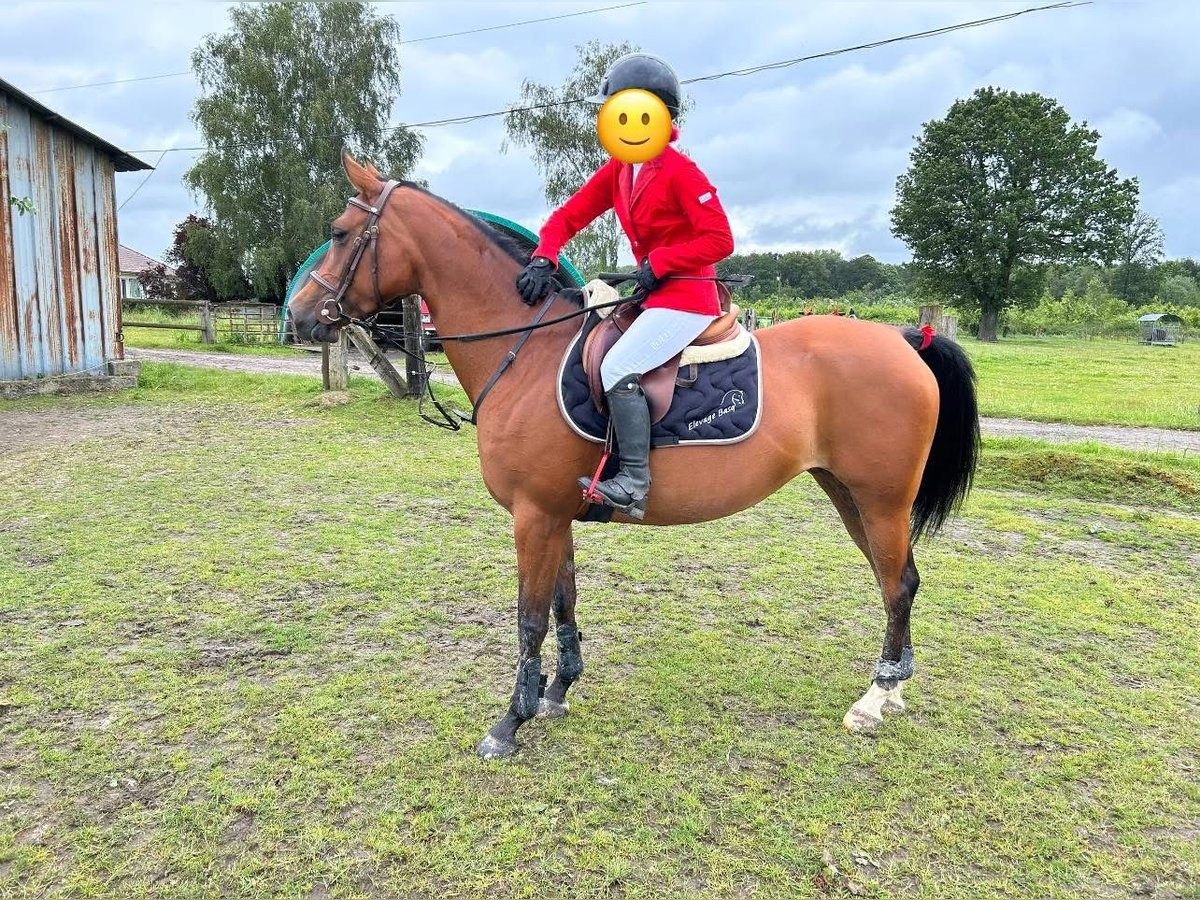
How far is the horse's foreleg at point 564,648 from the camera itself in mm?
3408

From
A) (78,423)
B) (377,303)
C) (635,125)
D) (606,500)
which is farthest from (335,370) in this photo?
(635,125)

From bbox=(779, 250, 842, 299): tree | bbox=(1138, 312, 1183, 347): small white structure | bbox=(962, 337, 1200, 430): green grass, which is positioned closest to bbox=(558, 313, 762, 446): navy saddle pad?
bbox=(962, 337, 1200, 430): green grass

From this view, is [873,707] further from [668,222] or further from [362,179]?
[362,179]

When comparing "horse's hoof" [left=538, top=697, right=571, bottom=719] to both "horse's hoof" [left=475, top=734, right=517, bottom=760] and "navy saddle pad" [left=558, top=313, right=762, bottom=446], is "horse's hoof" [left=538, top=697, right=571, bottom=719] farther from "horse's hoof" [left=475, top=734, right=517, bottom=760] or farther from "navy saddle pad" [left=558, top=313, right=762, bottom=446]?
"navy saddle pad" [left=558, top=313, right=762, bottom=446]

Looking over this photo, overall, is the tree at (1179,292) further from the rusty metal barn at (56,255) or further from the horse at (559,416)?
the horse at (559,416)

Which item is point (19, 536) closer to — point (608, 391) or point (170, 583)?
point (170, 583)

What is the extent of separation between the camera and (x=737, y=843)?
2.57m

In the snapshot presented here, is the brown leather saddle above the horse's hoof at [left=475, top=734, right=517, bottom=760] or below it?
above

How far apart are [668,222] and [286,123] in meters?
29.2

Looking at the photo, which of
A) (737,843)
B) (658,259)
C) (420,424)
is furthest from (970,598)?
(420,424)

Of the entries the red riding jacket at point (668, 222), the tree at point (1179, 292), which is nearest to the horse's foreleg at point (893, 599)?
the red riding jacket at point (668, 222)

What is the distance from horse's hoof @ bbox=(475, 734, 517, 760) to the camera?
120 inches

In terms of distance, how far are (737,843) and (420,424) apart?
28.1 ft

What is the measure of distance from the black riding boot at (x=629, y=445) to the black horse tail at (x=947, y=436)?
1509 mm
